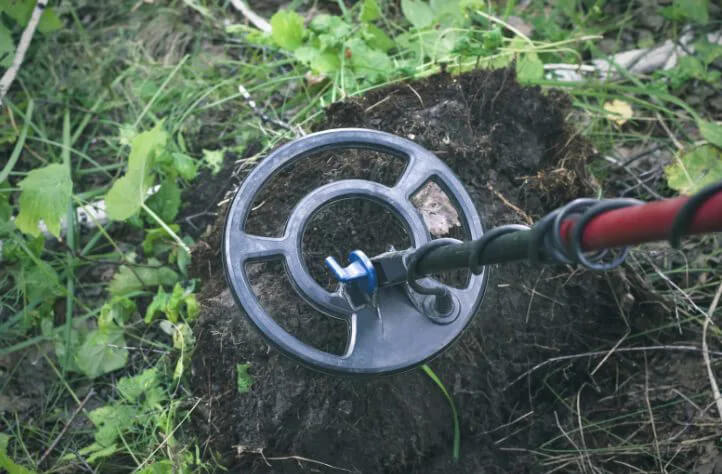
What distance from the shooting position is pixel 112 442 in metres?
1.97

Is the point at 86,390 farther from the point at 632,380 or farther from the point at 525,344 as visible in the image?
the point at 632,380

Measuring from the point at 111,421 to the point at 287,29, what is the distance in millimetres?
1440

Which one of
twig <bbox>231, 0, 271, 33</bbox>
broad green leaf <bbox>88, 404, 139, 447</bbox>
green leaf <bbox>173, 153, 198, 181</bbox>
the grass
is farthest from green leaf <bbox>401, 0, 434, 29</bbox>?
broad green leaf <bbox>88, 404, 139, 447</bbox>

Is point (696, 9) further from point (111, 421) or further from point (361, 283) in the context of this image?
point (111, 421)

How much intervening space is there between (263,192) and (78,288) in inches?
31.9

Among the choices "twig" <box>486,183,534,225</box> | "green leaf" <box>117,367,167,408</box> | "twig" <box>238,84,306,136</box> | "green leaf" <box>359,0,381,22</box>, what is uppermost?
"green leaf" <box>359,0,381,22</box>

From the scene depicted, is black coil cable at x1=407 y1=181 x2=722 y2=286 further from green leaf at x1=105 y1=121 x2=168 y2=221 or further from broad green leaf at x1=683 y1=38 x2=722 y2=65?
broad green leaf at x1=683 y1=38 x2=722 y2=65

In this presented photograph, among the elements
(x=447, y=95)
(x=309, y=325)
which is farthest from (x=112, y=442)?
(x=447, y=95)

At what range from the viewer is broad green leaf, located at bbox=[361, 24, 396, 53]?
2502mm

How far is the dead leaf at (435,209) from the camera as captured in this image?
191cm

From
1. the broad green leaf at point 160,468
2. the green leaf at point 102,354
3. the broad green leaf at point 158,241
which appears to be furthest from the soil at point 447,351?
the green leaf at point 102,354

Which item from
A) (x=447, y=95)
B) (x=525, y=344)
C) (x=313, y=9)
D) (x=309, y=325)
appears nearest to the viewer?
(x=309, y=325)

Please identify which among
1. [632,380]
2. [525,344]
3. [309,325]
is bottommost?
[632,380]

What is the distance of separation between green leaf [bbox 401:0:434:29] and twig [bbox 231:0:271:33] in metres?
0.62
